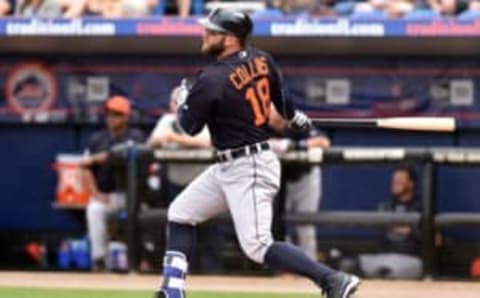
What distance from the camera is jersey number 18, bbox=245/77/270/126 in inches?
296

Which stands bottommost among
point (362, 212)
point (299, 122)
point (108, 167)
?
point (362, 212)

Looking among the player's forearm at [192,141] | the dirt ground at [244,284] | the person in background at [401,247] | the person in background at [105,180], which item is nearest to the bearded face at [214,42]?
the dirt ground at [244,284]

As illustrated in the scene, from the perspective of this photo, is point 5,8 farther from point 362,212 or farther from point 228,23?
point 228,23

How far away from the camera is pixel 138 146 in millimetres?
10992

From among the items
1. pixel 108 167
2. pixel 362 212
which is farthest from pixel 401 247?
pixel 108 167

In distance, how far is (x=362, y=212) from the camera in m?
11.0

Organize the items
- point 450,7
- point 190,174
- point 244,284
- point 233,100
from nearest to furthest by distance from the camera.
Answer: point 233,100
point 244,284
point 190,174
point 450,7

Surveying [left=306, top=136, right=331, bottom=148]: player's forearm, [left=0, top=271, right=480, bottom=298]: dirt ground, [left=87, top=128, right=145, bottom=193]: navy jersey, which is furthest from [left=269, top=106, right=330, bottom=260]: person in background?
[left=87, top=128, right=145, bottom=193]: navy jersey

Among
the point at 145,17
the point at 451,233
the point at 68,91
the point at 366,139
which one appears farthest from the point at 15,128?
the point at 451,233

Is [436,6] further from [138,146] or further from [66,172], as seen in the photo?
[66,172]

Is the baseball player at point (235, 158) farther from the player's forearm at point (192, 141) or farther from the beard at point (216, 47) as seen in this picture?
the player's forearm at point (192, 141)

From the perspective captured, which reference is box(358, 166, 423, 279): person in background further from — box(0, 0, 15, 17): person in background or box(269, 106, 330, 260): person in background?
box(0, 0, 15, 17): person in background

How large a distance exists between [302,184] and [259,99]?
11.3 ft

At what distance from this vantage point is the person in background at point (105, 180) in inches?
442
